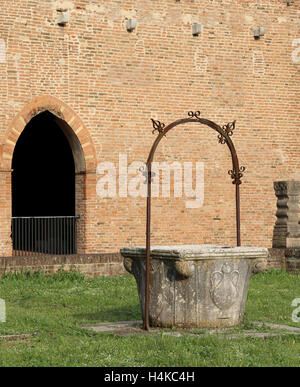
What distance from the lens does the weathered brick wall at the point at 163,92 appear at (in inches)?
683

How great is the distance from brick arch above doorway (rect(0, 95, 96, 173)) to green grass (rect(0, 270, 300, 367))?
3.17 metres

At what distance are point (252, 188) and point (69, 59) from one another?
568 cm

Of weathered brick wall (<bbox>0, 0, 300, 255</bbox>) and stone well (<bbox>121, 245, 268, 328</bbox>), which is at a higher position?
weathered brick wall (<bbox>0, 0, 300, 255</bbox>)

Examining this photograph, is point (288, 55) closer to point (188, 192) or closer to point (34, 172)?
point (188, 192)

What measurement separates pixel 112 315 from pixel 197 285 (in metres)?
2.04

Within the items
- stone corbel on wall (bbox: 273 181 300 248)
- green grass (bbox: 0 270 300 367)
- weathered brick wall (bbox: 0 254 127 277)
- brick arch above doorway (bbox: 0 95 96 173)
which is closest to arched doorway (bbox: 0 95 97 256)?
brick arch above doorway (bbox: 0 95 96 173)

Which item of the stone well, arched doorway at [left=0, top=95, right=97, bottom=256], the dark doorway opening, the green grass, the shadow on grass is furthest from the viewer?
the dark doorway opening

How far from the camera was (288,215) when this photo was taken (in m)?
18.1

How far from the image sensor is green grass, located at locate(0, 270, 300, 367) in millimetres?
7529

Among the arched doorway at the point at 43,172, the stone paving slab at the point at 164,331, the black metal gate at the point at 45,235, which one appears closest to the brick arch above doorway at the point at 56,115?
the black metal gate at the point at 45,235

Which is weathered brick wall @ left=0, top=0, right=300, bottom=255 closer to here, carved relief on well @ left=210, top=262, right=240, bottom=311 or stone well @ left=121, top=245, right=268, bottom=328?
stone well @ left=121, top=245, right=268, bottom=328

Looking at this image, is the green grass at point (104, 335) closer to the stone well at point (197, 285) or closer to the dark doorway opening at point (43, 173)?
the stone well at point (197, 285)

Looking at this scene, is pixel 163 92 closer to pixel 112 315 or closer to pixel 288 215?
pixel 288 215

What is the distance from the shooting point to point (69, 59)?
17719mm
